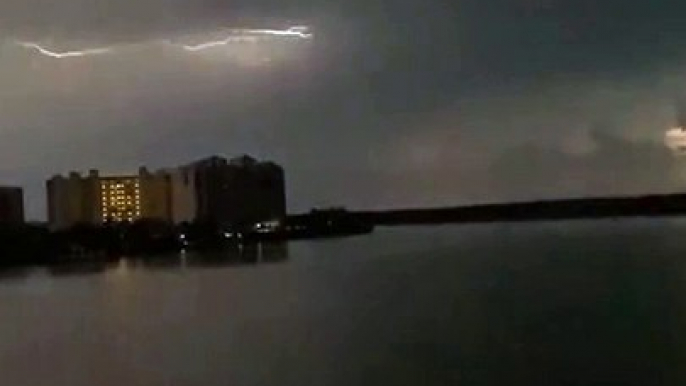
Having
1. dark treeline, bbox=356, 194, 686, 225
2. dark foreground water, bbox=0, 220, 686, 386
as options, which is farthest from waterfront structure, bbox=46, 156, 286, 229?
dark treeline, bbox=356, 194, 686, 225

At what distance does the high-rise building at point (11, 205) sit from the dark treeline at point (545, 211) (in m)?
0.81

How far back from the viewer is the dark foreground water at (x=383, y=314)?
2.55 metres

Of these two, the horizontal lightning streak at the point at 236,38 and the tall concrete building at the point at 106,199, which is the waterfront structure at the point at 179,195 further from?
the horizontal lightning streak at the point at 236,38

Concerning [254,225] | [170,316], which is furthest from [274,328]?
[254,225]

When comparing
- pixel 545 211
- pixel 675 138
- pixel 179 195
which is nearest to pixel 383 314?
pixel 545 211

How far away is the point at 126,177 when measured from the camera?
2.37m

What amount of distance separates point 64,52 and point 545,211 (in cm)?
123

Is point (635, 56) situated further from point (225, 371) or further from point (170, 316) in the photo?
point (170, 316)

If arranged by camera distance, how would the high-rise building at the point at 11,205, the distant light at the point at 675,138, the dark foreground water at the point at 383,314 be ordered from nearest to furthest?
the distant light at the point at 675,138 < the high-rise building at the point at 11,205 < the dark foreground water at the point at 383,314

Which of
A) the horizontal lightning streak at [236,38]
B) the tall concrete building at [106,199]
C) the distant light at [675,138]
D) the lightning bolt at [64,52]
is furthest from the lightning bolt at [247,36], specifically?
the distant light at [675,138]

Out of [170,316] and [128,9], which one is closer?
[128,9]

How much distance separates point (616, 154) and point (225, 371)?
1139 millimetres

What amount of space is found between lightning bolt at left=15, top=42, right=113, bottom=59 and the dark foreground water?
21.4 inches

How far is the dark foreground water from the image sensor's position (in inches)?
100
